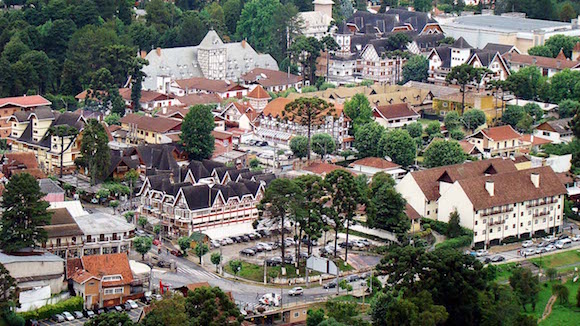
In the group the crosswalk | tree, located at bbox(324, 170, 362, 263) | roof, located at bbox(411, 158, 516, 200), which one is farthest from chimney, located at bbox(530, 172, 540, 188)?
the crosswalk

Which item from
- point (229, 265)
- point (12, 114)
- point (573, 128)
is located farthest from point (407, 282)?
point (12, 114)

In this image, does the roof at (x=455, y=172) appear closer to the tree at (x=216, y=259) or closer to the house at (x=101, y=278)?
the tree at (x=216, y=259)

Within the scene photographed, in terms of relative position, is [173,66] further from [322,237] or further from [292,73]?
[322,237]

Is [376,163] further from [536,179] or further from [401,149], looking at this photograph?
[536,179]

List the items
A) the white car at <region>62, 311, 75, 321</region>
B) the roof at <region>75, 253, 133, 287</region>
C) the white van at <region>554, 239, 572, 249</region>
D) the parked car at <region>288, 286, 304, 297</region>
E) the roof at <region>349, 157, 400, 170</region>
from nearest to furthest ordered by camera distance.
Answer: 1. the white car at <region>62, 311, 75, 321</region>
2. the roof at <region>75, 253, 133, 287</region>
3. the parked car at <region>288, 286, 304, 297</region>
4. the white van at <region>554, 239, 572, 249</region>
5. the roof at <region>349, 157, 400, 170</region>

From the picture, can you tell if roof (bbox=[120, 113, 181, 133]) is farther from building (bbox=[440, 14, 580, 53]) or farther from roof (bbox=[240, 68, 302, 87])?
building (bbox=[440, 14, 580, 53])

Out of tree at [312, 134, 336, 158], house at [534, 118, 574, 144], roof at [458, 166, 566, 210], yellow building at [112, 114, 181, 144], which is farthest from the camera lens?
house at [534, 118, 574, 144]

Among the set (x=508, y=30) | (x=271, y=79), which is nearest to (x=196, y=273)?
(x=271, y=79)
